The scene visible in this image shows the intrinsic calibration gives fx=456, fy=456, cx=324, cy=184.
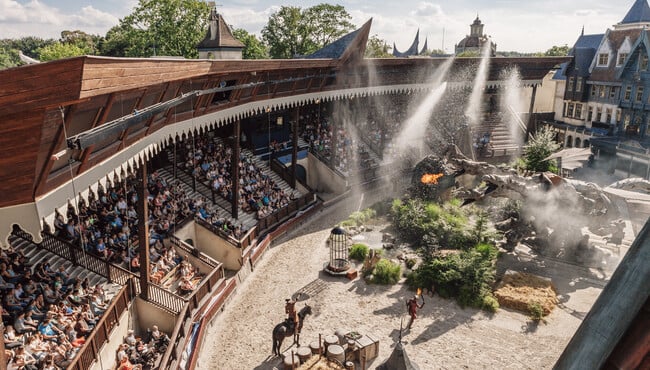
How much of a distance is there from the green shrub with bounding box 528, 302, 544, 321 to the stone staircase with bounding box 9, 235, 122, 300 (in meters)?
14.5

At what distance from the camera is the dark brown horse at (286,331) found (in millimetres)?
13930

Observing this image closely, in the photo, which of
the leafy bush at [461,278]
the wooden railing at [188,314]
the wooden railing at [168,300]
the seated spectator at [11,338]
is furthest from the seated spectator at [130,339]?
the leafy bush at [461,278]

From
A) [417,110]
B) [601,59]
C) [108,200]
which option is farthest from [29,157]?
[601,59]

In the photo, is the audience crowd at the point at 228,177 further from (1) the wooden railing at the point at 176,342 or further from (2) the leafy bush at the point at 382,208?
(1) the wooden railing at the point at 176,342

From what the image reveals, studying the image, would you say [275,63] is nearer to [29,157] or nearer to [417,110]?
[29,157]

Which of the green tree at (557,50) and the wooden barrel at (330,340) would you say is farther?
the green tree at (557,50)

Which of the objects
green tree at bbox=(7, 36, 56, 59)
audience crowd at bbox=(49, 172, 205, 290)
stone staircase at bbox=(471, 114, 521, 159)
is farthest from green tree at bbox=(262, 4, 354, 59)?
green tree at bbox=(7, 36, 56, 59)

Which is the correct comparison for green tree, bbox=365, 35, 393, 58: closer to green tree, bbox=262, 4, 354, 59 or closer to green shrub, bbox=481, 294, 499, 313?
green tree, bbox=262, 4, 354, 59

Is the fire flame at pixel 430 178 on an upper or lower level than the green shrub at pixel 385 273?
upper

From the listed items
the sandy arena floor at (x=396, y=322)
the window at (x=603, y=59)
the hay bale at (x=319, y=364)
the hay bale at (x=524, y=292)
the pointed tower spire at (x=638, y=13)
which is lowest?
the sandy arena floor at (x=396, y=322)

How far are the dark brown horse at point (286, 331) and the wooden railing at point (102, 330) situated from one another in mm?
4910

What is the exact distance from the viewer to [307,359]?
13328 mm

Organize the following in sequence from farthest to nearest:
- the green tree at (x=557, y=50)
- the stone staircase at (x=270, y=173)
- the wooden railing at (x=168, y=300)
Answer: the green tree at (x=557, y=50) < the stone staircase at (x=270, y=173) < the wooden railing at (x=168, y=300)

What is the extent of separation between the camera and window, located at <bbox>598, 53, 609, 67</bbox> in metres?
44.3
